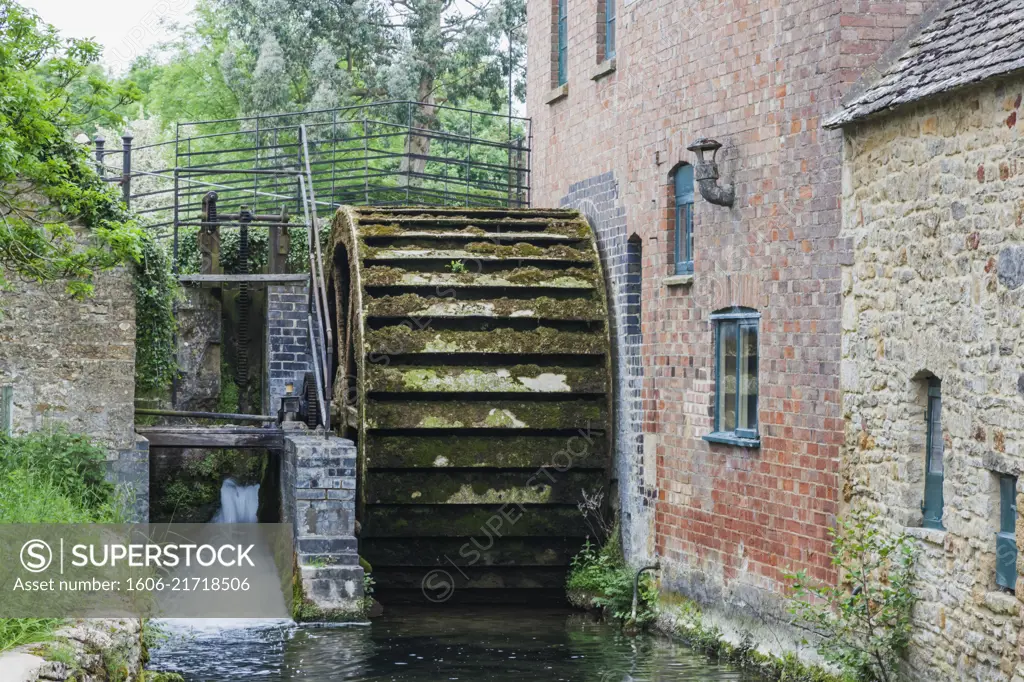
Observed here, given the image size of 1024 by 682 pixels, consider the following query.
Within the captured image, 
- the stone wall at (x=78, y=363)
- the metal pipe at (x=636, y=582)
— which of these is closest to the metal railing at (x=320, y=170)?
the stone wall at (x=78, y=363)

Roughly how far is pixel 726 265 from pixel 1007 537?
11.3 ft

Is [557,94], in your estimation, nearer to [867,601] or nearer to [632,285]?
[632,285]

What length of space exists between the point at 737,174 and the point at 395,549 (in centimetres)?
433

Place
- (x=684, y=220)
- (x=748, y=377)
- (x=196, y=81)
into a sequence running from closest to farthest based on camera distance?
(x=748, y=377), (x=684, y=220), (x=196, y=81)

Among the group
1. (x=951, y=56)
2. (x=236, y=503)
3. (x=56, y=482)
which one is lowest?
(x=236, y=503)

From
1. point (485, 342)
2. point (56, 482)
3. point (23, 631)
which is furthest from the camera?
point (485, 342)

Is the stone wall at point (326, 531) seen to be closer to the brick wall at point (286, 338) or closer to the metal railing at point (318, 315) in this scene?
the metal railing at point (318, 315)

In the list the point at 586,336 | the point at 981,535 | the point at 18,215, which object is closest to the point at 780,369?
the point at 981,535

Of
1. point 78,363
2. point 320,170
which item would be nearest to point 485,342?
point 78,363

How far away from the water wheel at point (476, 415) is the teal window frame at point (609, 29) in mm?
1812

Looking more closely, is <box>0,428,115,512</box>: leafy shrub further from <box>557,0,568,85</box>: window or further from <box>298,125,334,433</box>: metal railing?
<box>557,0,568,85</box>: window

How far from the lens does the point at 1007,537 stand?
7141mm

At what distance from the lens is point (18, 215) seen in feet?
30.5

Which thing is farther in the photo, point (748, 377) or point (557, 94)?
point (557, 94)
